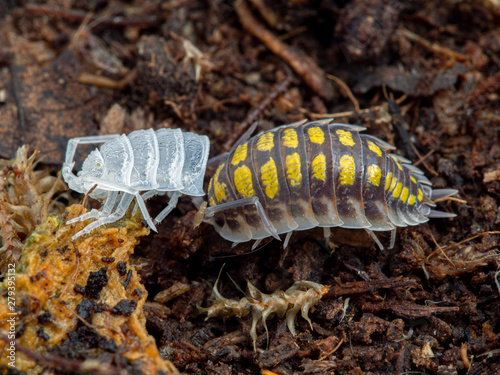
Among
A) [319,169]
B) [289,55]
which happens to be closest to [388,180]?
[319,169]

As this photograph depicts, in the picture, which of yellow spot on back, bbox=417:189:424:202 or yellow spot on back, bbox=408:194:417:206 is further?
yellow spot on back, bbox=417:189:424:202

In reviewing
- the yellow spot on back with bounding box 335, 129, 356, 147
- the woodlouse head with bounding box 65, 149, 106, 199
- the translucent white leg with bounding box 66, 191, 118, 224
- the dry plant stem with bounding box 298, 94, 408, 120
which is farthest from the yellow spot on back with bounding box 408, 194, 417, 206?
the woodlouse head with bounding box 65, 149, 106, 199

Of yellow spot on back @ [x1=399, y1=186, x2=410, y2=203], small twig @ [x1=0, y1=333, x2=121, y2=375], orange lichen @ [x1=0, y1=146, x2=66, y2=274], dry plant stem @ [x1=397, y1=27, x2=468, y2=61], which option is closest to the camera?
small twig @ [x1=0, y1=333, x2=121, y2=375]

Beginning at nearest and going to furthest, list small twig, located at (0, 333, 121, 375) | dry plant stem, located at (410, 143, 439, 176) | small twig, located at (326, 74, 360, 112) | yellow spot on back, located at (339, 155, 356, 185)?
small twig, located at (0, 333, 121, 375) → yellow spot on back, located at (339, 155, 356, 185) → dry plant stem, located at (410, 143, 439, 176) → small twig, located at (326, 74, 360, 112)

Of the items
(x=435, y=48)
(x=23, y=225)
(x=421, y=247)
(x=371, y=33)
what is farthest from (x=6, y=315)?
(x=435, y=48)

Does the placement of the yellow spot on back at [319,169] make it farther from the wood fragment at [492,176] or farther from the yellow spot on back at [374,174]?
the wood fragment at [492,176]

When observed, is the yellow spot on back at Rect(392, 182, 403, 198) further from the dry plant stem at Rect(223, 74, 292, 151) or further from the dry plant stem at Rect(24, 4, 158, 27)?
the dry plant stem at Rect(24, 4, 158, 27)

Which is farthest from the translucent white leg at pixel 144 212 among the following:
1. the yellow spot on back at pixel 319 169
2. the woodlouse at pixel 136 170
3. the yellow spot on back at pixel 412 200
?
the yellow spot on back at pixel 412 200
